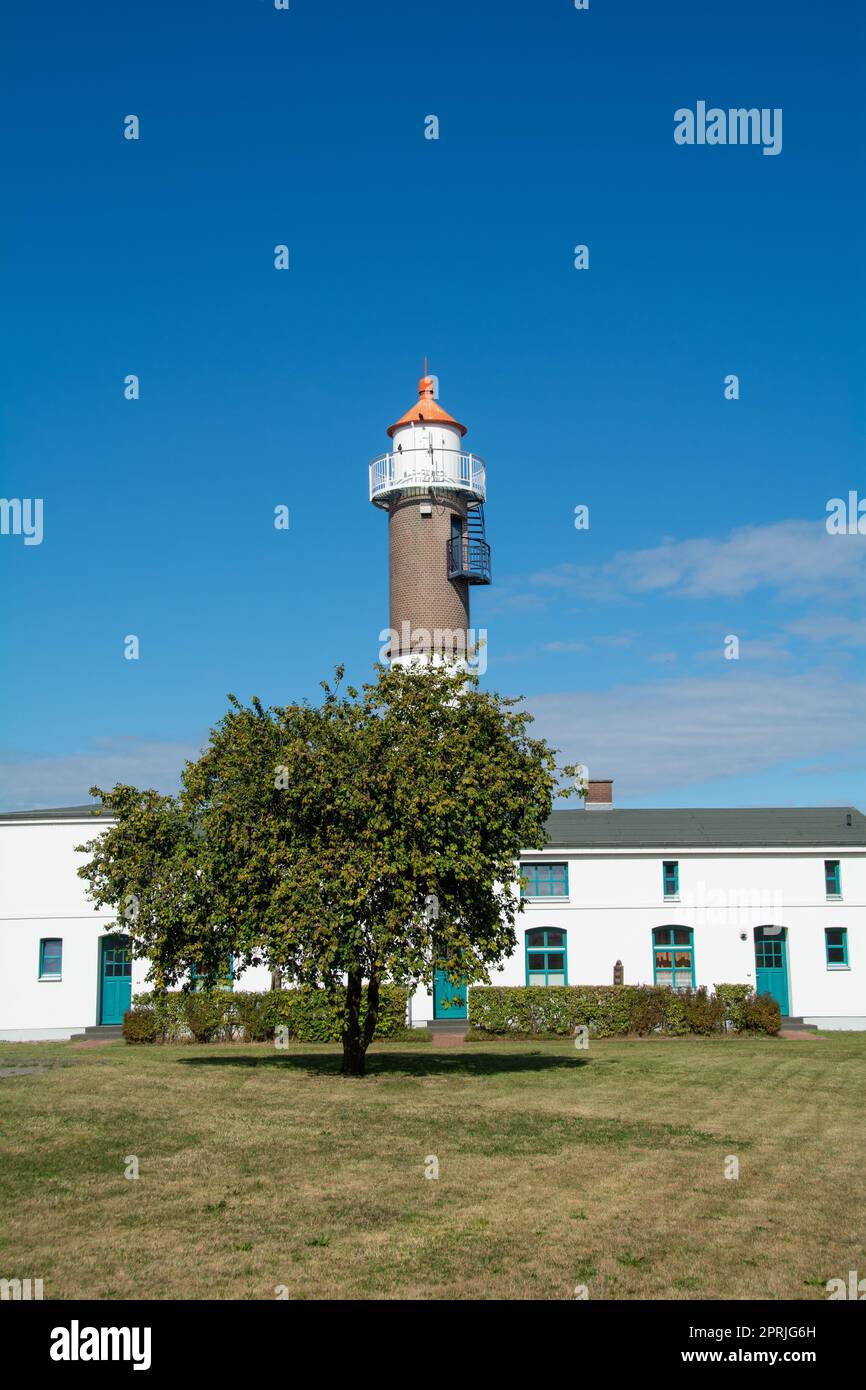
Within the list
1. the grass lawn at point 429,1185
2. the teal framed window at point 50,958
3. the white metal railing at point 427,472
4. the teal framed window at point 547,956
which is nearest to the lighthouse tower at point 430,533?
the white metal railing at point 427,472

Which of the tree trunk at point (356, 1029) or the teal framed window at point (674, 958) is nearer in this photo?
the tree trunk at point (356, 1029)

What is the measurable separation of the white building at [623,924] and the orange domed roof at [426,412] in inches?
641

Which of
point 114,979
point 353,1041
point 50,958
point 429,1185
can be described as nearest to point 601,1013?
point 353,1041

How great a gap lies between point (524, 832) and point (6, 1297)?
615 inches

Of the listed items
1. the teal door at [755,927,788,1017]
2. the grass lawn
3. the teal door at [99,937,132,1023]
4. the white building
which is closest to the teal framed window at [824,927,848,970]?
the white building

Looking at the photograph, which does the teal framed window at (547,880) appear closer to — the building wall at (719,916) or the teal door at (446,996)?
the building wall at (719,916)

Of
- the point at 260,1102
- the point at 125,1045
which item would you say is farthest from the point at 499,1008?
the point at 260,1102

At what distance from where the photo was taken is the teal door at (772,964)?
39000mm

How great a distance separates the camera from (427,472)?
42594 millimetres

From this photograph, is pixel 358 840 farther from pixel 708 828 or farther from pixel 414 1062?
pixel 708 828

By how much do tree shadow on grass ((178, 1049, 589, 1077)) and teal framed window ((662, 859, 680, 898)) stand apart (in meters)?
10.7

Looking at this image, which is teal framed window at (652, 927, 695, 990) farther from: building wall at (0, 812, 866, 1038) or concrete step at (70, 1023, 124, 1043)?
concrete step at (70, 1023, 124, 1043)

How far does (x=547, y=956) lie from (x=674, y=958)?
4258mm

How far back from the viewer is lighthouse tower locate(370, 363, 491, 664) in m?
42.1
